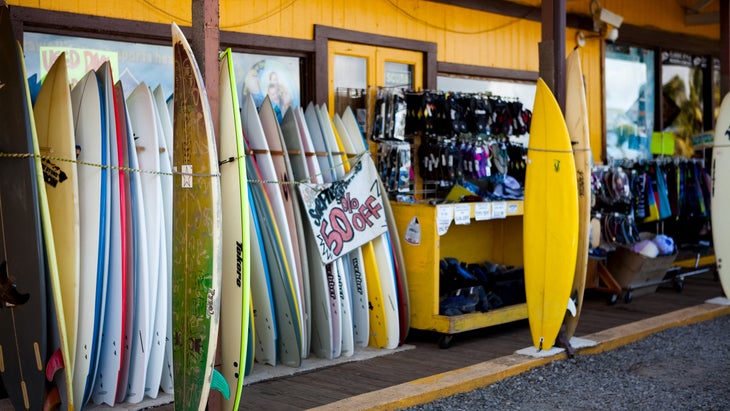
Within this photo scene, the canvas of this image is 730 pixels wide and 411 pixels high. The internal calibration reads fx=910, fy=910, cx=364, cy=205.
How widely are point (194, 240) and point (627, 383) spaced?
111 inches

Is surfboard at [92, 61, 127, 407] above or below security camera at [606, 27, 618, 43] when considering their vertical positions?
below

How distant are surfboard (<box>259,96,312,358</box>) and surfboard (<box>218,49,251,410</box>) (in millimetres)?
1555

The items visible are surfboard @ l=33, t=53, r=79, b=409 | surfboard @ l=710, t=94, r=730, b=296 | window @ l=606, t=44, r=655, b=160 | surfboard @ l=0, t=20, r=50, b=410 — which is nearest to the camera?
surfboard @ l=0, t=20, r=50, b=410

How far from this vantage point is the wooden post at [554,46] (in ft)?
18.7

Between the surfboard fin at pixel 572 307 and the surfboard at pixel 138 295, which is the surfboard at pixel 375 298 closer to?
the surfboard fin at pixel 572 307

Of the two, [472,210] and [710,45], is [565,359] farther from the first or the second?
[710,45]

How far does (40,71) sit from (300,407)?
235cm

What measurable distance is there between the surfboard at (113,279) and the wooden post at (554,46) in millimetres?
2663

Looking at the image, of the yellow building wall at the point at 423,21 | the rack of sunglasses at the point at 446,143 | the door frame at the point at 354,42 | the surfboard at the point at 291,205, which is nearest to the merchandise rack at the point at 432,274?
the rack of sunglasses at the point at 446,143

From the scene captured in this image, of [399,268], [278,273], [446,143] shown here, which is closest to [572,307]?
[399,268]

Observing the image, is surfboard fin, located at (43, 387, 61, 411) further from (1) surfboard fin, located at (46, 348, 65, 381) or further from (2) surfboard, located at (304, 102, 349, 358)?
(2) surfboard, located at (304, 102, 349, 358)

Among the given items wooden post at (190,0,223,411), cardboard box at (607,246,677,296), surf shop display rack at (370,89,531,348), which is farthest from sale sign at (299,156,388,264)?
cardboard box at (607,246,677,296)

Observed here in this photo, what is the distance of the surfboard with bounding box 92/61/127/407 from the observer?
15.3ft

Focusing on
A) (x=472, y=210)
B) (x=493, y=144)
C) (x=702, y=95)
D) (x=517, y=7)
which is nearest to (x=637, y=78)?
(x=702, y=95)
